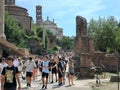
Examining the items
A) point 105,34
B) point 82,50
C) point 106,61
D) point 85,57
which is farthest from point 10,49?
point 85,57

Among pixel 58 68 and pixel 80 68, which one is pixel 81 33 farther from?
pixel 58 68

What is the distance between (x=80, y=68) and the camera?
27250mm

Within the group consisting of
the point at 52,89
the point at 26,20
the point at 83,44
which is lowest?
the point at 52,89

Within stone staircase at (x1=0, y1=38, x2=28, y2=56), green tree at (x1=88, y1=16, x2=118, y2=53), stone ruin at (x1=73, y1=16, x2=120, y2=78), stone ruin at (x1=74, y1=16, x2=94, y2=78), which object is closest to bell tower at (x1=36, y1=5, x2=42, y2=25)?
green tree at (x1=88, y1=16, x2=118, y2=53)

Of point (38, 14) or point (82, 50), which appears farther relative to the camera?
point (38, 14)

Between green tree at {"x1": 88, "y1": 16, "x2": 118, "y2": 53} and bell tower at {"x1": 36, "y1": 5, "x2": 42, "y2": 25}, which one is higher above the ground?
bell tower at {"x1": 36, "y1": 5, "x2": 42, "y2": 25}

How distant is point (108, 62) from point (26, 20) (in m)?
77.6

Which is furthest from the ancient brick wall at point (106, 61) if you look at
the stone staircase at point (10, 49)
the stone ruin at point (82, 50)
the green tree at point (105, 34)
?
the stone staircase at point (10, 49)

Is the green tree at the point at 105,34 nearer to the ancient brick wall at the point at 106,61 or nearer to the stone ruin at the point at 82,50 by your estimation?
the ancient brick wall at the point at 106,61

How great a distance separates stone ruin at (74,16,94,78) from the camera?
2706cm

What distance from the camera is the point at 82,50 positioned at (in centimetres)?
3078

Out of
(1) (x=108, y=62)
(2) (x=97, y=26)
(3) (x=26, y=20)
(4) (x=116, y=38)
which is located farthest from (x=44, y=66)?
(3) (x=26, y=20)

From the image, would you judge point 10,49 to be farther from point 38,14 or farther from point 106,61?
point 38,14

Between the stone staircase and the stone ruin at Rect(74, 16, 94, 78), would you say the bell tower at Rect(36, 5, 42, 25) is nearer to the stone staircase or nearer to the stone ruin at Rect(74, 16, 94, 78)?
the stone staircase
